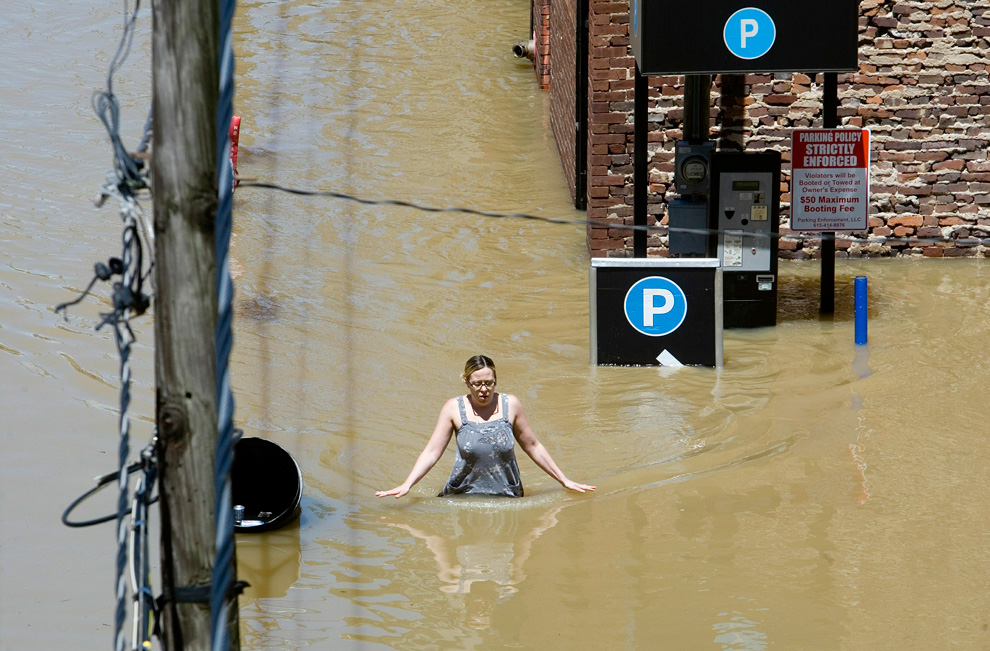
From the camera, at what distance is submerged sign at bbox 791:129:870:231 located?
12344 mm

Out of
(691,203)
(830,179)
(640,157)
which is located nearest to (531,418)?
(640,157)

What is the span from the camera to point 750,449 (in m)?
9.48

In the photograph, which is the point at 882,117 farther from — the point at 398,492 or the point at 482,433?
the point at 398,492

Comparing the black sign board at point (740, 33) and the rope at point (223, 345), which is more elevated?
the black sign board at point (740, 33)

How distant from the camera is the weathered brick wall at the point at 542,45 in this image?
21141 millimetres

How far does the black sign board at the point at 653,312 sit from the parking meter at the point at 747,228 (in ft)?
2.17

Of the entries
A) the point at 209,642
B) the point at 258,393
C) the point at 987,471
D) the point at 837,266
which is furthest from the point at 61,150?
the point at 209,642

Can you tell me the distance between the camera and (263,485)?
27.5 feet

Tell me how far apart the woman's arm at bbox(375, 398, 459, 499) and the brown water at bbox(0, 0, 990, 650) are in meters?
0.31

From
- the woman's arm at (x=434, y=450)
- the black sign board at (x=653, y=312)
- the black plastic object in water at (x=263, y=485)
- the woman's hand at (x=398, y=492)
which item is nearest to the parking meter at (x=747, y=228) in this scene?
the black sign board at (x=653, y=312)

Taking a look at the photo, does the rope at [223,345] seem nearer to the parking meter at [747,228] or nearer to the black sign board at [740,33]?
the black sign board at [740,33]

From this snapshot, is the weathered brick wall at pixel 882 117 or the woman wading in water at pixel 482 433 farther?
the weathered brick wall at pixel 882 117

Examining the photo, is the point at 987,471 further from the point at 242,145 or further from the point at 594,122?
A: the point at 242,145

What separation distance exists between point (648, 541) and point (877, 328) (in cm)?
533
